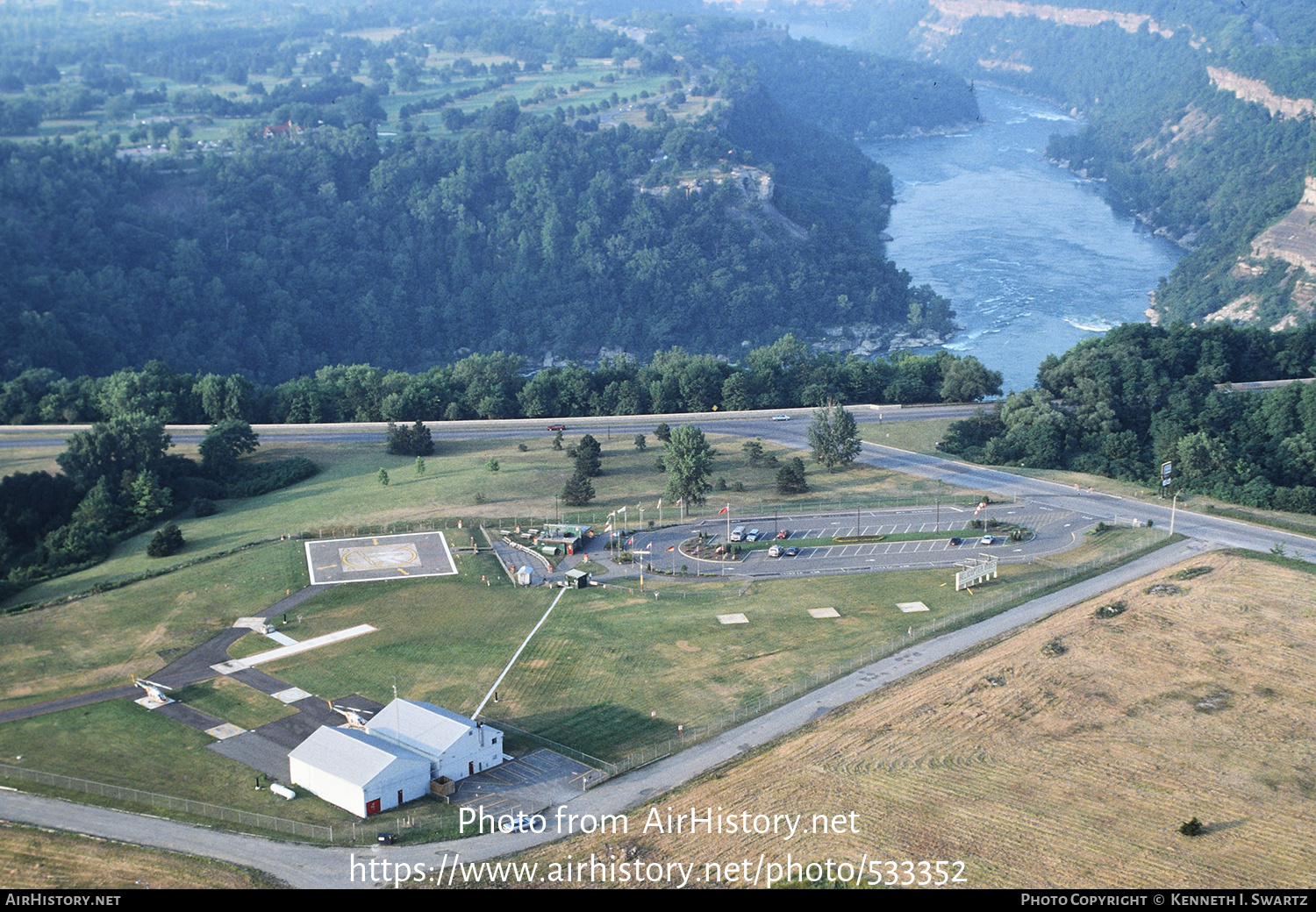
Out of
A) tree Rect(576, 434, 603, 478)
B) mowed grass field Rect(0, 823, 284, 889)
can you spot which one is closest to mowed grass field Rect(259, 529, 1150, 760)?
mowed grass field Rect(0, 823, 284, 889)

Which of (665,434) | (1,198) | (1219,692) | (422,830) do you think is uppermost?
(1,198)

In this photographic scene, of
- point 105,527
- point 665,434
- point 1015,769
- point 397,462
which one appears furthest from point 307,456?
point 1015,769

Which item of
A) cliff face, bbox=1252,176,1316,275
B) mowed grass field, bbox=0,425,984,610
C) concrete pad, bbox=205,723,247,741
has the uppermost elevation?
cliff face, bbox=1252,176,1316,275

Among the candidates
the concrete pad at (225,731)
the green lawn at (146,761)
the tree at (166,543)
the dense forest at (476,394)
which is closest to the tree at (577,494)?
the tree at (166,543)

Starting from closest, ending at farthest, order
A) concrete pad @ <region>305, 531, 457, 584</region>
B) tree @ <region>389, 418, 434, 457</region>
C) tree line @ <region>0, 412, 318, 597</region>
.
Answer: concrete pad @ <region>305, 531, 457, 584</region>
tree line @ <region>0, 412, 318, 597</region>
tree @ <region>389, 418, 434, 457</region>

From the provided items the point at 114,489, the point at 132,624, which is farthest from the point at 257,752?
the point at 114,489

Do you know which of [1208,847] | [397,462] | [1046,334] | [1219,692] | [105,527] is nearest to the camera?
[1208,847]

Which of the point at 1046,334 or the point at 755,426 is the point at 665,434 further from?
the point at 1046,334

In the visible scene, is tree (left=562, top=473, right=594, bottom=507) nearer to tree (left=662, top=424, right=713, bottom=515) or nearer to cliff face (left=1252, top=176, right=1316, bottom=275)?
tree (left=662, top=424, right=713, bottom=515)
